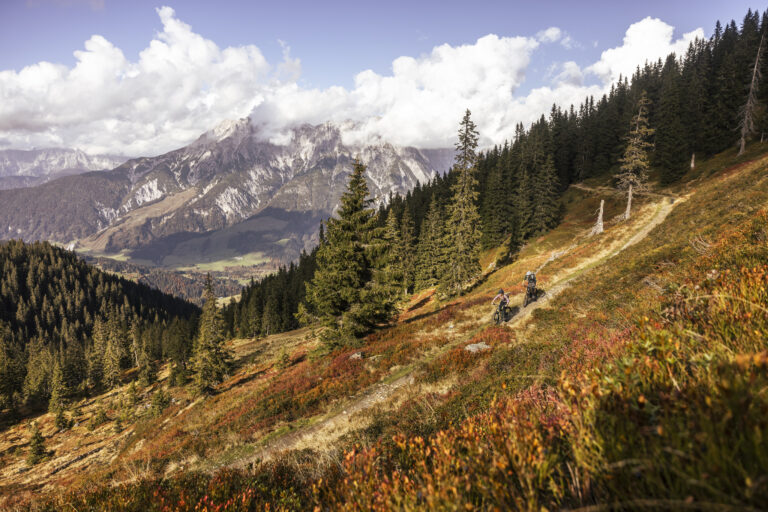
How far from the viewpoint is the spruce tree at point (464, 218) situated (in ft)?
106

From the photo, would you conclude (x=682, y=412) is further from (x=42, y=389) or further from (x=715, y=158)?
(x=42, y=389)

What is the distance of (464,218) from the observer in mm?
34031

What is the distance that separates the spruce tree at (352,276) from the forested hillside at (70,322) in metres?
68.6

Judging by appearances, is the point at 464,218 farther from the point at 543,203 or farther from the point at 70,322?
the point at 70,322

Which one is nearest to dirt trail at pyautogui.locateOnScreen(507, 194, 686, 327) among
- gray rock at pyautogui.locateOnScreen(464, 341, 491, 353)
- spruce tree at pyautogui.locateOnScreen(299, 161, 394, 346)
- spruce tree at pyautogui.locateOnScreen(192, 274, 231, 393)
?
gray rock at pyautogui.locateOnScreen(464, 341, 491, 353)

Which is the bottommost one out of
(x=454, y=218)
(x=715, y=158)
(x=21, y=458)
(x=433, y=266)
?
(x=21, y=458)

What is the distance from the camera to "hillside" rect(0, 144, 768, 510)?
188 centimetres

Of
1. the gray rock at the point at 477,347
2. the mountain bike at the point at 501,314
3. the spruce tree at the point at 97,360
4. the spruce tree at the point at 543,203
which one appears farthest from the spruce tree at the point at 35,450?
the spruce tree at the point at 543,203

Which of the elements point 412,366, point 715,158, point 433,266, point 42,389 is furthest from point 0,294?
point 715,158

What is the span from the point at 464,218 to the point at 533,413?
32.3 m

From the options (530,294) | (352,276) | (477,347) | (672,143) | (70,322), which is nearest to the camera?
(477,347)

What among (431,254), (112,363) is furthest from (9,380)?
(431,254)

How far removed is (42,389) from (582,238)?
110960 millimetres

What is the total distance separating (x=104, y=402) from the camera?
58.0 meters
